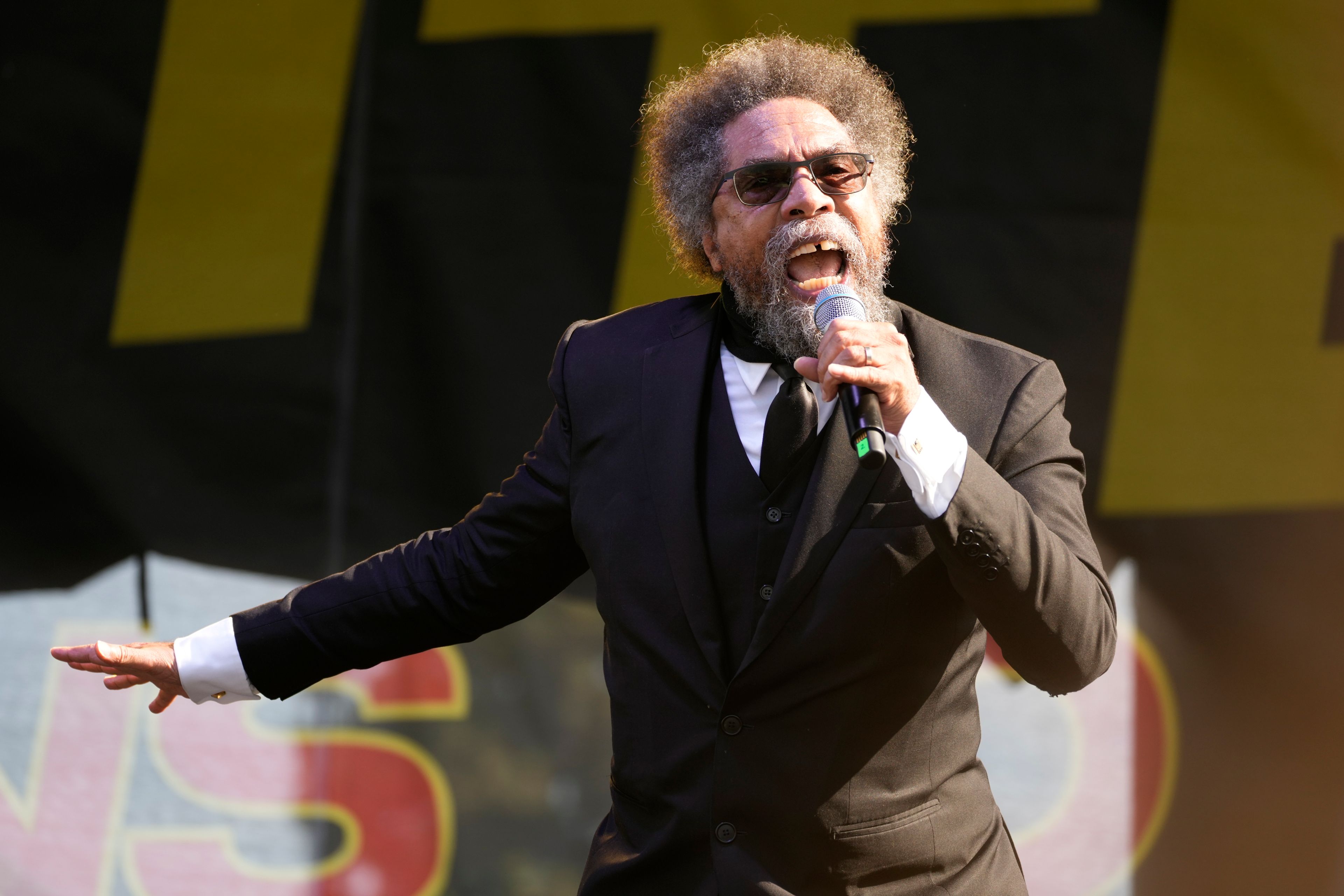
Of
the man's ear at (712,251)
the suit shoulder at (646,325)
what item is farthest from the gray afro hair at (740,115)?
the suit shoulder at (646,325)

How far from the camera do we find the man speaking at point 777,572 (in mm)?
1384

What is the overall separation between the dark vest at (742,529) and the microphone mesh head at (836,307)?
0.20 metres

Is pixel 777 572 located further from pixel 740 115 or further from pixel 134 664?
pixel 134 664

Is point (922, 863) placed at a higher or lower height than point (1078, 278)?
lower

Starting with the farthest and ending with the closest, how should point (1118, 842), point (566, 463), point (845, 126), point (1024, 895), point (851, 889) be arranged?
point (1118, 842), point (845, 126), point (566, 463), point (1024, 895), point (851, 889)

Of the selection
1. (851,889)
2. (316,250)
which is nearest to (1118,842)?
(851,889)

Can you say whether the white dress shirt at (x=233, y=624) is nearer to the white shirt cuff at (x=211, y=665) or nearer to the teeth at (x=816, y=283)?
the white shirt cuff at (x=211, y=665)

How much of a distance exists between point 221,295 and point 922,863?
246 centimetres

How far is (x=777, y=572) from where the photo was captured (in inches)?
61.1

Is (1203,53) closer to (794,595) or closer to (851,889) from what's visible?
(794,595)

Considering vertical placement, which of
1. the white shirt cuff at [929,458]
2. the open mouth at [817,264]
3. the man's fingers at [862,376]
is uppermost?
the open mouth at [817,264]

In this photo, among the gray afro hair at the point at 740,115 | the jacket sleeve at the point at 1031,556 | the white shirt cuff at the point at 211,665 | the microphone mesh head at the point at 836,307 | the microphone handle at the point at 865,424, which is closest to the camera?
the microphone handle at the point at 865,424

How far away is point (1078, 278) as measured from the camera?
3096 millimetres

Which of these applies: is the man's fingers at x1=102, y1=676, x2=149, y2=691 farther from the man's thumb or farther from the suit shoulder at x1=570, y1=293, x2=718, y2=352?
the suit shoulder at x1=570, y1=293, x2=718, y2=352
